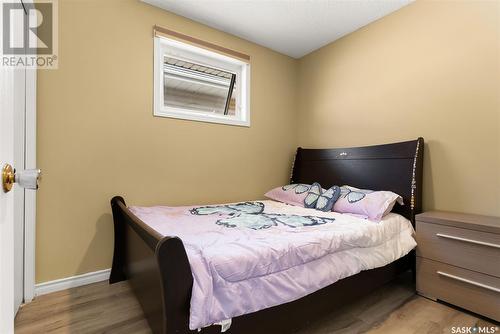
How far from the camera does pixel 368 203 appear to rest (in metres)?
2.05

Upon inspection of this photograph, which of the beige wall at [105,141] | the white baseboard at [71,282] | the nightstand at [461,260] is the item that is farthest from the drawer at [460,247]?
the white baseboard at [71,282]


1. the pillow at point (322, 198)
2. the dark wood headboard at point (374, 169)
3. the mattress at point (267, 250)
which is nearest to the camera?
the mattress at point (267, 250)

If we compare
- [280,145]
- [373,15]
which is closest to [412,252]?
[280,145]

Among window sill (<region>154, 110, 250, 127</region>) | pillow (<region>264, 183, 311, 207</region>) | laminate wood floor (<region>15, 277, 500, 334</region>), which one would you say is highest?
window sill (<region>154, 110, 250, 127</region>)

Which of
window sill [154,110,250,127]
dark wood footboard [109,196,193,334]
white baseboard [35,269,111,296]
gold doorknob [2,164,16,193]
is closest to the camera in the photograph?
gold doorknob [2,164,16,193]

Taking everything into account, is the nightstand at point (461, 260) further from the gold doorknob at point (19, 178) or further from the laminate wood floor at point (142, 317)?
the gold doorknob at point (19, 178)

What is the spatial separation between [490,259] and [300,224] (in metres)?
1.20

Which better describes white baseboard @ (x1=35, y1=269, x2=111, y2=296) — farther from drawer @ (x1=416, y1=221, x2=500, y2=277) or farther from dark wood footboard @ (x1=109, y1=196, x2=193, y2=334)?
drawer @ (x1=416, y1=221, x2=500, y2=277)

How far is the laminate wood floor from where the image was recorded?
58.4 inches

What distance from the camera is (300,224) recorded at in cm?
180

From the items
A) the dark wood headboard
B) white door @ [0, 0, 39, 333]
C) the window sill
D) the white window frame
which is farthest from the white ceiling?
white door @ [0, 0, 39, 333]

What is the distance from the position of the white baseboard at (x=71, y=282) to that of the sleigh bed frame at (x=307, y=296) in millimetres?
131

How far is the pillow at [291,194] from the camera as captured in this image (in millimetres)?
2607

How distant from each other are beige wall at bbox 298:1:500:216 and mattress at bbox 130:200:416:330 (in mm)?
608
